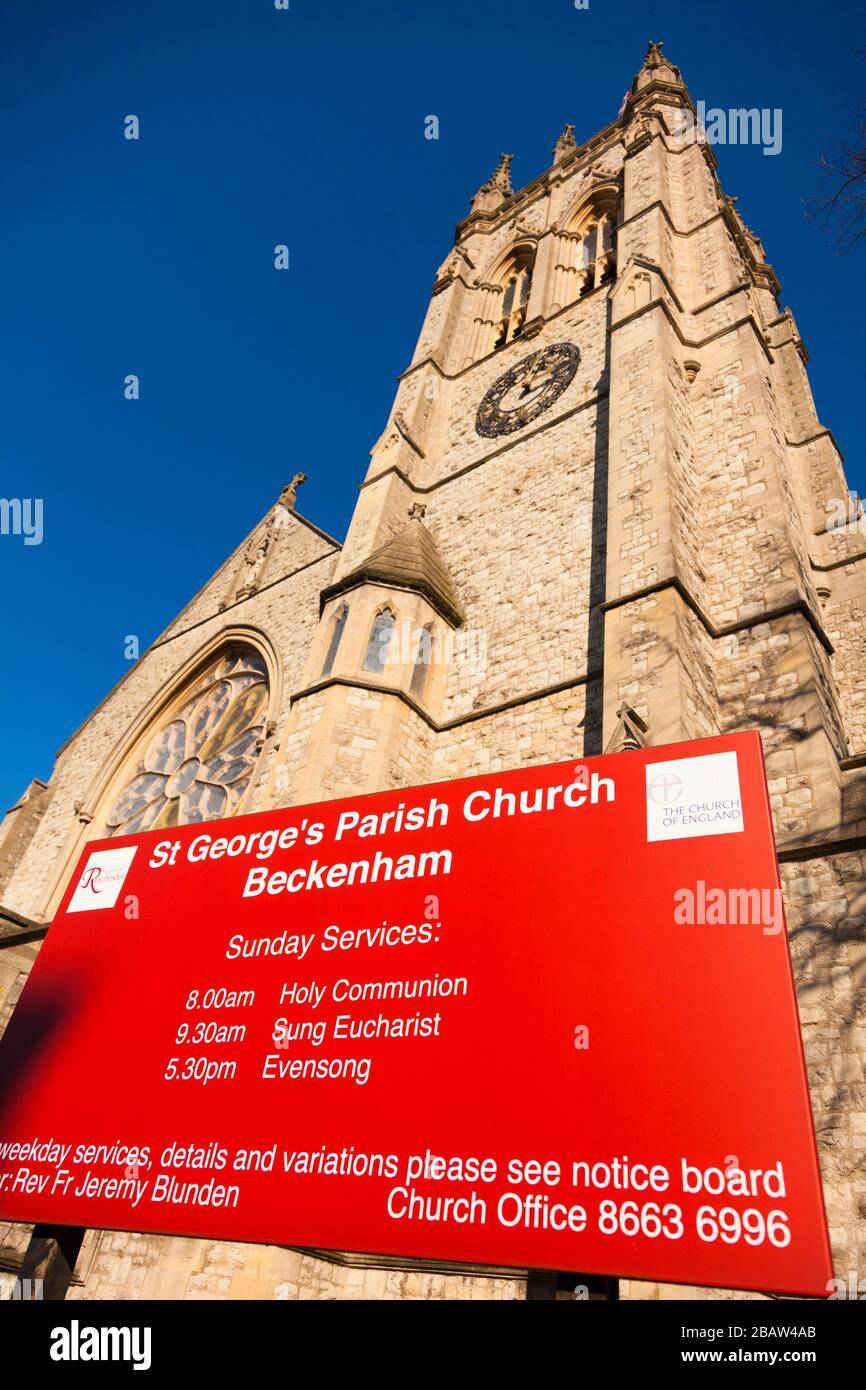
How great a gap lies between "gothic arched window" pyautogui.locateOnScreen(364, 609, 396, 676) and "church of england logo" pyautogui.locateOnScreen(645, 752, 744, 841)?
686 cm

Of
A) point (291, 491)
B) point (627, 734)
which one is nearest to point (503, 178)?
point (291, 491)

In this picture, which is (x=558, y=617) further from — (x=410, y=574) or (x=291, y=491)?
(x=291, y=491)

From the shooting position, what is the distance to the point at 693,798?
3.20 metres

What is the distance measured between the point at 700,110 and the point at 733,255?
563 centimetres

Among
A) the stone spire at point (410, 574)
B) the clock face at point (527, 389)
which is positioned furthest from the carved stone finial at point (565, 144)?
the stone spire at point (410, 574)

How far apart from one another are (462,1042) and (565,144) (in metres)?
27.3

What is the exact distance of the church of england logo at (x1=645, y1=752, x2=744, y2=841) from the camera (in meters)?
3.11

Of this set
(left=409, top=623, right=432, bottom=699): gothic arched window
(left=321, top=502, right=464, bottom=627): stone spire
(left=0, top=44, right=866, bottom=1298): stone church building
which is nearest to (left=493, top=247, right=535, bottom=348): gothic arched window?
(left=0, top=44, right=866, bottom=1298): stone church building

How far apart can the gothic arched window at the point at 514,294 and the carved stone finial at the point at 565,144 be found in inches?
175

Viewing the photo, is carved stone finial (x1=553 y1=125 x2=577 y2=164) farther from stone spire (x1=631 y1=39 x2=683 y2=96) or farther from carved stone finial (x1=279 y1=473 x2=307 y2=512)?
carved stone finial (x1=279 y1=473 x2=307 y2=512)

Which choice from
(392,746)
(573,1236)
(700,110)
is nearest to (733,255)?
(700,110)

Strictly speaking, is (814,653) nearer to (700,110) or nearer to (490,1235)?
(490,1235)

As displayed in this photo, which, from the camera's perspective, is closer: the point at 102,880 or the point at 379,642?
the point at 102,880

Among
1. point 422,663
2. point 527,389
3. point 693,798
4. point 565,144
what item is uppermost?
point 565,144
